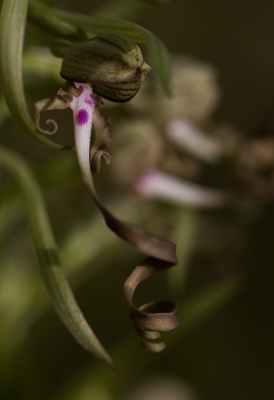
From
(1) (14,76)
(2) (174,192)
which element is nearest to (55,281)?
(1) (14,76)

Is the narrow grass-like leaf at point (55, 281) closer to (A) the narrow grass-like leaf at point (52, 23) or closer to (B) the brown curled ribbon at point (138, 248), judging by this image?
(B) the brown curled ribbon at point (138, 248)

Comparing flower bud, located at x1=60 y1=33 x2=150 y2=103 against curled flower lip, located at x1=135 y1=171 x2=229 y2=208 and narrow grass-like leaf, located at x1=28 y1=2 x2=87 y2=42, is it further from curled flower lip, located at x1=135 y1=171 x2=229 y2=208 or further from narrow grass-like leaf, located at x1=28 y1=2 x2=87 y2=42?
curled flower lip, located at x1=135 y1=171 x2=229 y2=208

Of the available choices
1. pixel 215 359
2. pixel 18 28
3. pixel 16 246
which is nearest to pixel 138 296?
pixel 215 359

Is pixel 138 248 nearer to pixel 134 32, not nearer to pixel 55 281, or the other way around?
pixel 55 281

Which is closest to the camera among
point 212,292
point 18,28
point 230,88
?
point 18,28

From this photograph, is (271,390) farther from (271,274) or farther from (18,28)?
(18,28)

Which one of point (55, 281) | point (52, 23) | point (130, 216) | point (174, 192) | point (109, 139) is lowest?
point (130, 216)
